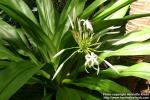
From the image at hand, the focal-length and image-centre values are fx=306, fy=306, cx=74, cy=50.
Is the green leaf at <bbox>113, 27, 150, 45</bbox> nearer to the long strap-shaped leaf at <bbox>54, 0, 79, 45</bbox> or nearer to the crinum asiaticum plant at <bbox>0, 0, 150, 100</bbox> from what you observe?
the crinum asiaticum plant at <bbox>0, 0, 150, 100</bbox>

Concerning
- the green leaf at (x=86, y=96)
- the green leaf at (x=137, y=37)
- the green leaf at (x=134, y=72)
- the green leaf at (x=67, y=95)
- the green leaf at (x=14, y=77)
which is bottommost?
the green leaf at (x=86, y=96)

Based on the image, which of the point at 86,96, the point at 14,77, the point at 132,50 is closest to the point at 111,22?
the point at 132,50

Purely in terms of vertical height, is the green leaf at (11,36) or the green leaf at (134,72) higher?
the green leaf at (11,36)

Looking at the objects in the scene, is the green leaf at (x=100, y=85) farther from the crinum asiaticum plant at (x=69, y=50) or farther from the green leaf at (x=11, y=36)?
the green leaf at (x=11, y=36)

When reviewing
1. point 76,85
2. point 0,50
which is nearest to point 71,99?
point 76,85

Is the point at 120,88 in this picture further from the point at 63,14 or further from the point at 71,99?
the point at 63,14

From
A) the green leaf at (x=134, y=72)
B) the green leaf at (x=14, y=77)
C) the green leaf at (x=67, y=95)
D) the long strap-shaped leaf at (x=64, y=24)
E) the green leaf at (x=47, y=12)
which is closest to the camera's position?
the green leaf at (x=14, y=77)

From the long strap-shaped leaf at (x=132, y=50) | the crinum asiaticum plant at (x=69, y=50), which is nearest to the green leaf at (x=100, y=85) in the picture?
the crinum asiaticum plant at (x=69, y=50)

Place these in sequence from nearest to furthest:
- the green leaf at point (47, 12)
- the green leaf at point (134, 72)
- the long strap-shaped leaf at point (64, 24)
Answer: the green leaf at point (134, 72)
the long strap-shaped leaf at point (64, 24)
the green leaf at point (47, 12)
